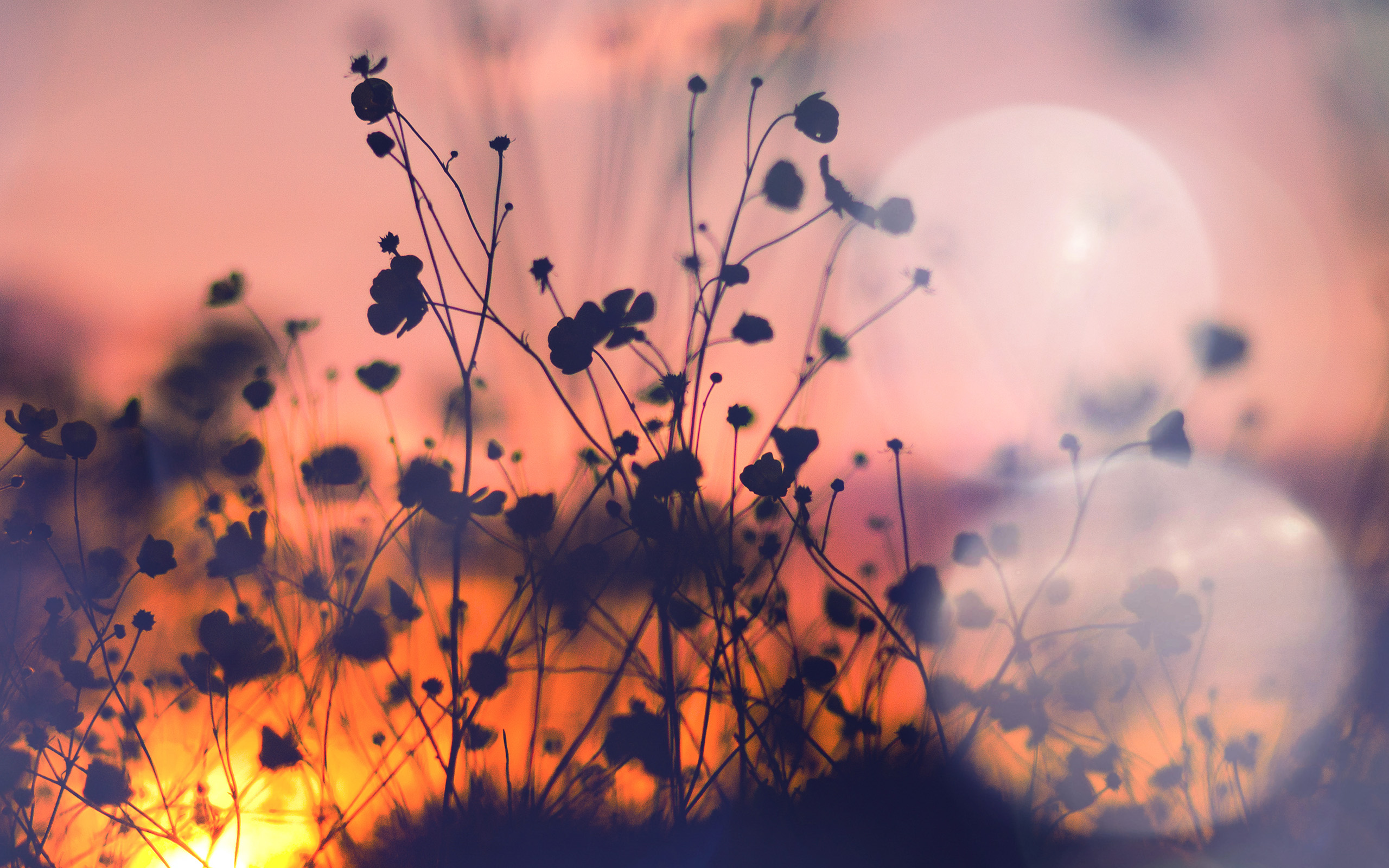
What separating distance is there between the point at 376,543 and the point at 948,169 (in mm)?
987

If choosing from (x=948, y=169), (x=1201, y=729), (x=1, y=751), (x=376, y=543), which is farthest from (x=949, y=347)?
(x=1, y=751)

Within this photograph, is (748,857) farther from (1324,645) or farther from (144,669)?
(144,669)

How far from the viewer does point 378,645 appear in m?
0.98

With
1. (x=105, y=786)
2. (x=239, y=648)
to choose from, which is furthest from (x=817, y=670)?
(x=105, y=786)

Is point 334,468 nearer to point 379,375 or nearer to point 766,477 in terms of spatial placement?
point 379,375

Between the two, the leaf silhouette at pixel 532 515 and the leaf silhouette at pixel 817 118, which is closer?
the leaf silhouette at pixel 817 118

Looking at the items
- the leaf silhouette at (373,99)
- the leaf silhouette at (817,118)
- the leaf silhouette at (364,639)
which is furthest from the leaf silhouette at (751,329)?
the leaf silhouette at (364,639)

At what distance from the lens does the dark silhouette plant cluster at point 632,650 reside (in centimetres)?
91

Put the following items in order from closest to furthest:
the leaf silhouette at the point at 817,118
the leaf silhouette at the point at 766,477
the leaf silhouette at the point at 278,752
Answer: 1. the leaf silhouette at the point at 817,118
2. the leaf silhouette at the point at 766,477
3. the leaf silhouette at the point at 278,752

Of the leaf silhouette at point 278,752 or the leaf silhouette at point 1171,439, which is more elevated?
the leaf silhouette at point 1171,439

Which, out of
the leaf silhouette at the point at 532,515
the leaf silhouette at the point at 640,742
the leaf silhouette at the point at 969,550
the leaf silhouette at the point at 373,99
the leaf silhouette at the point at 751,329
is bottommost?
the leaf silhouette at the point at 640,742

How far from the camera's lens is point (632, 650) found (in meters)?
0.95

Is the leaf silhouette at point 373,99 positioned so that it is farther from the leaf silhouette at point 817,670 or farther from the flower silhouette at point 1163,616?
the flower silhouette at point 1163,616

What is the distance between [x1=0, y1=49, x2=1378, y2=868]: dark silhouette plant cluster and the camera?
0.91m
